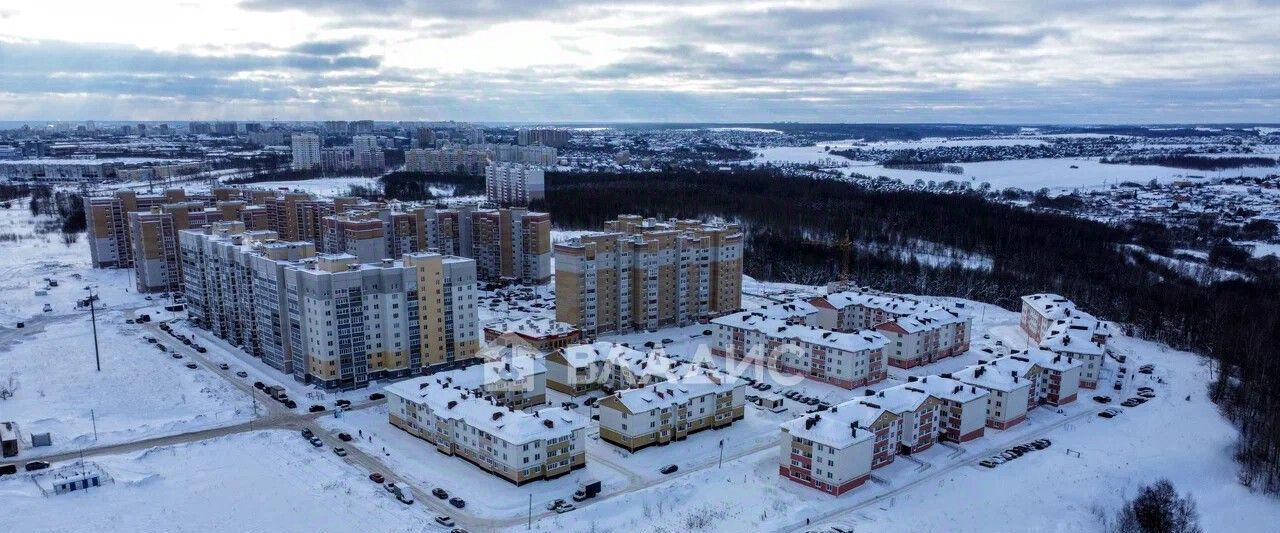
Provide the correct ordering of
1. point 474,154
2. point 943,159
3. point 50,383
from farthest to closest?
1. point 943,159
2. point 474,154
3. point 50,383

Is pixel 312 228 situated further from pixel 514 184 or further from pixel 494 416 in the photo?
pixel 494 416

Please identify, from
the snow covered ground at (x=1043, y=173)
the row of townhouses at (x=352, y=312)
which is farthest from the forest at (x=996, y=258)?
the snow covered ground at (x=1043, y=173)

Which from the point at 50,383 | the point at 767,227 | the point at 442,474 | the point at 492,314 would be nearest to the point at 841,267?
the point at 767,227

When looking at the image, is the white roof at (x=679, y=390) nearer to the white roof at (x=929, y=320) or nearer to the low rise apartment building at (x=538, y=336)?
the low rise apartment building at (x=538, y=336)

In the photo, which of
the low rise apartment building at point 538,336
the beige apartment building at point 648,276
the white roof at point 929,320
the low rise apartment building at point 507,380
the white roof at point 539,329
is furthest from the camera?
the beige apartment building at point 648,276

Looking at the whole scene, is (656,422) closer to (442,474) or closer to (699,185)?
(442,474)

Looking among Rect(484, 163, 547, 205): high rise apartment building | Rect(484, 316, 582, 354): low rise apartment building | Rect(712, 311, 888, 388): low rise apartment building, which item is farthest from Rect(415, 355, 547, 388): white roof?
Rect(484, 163, 547, 205): high rise apartment building
